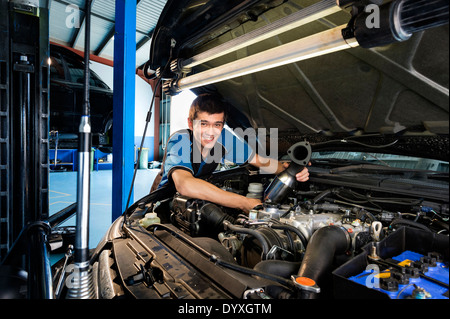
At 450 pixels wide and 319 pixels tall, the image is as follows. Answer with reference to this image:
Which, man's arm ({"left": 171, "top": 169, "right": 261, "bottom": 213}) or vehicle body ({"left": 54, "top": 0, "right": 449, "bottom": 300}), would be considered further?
man's arm ({"left": 171, "top": 169, "right": 261, "bottom": 213})

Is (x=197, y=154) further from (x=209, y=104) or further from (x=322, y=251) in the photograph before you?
(x=322, y=251)

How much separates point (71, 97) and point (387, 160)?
13.6 ft

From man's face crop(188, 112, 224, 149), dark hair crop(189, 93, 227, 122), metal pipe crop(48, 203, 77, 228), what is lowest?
metal pipe crop(48, 203, 77, 228)

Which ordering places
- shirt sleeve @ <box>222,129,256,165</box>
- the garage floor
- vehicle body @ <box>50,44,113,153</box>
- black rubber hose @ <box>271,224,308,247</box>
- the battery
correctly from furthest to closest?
vehicle body @ <box>50,44,113,153</box> → the garage floor → shirt sleeve @ <box>222,129,256,165</box> → black rubber hose @ <box>271,224,308,247</box> → the battery

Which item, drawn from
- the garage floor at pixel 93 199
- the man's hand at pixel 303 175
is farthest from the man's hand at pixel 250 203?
the garage floor at pixel 93 199

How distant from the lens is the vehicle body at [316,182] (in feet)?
2.57

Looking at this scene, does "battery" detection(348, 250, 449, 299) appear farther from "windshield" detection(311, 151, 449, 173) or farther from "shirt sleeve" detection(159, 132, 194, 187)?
"shirt sleeve" detection(159, 132, 194, 187)

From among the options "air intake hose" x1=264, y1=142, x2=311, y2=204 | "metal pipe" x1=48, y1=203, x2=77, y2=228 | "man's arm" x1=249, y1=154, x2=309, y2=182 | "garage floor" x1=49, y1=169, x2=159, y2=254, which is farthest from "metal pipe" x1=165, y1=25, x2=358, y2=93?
"garage floor" x1=49, y1=169, x2=159, y2=254

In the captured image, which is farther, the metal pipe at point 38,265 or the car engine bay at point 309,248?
Answer: the metal pipe at point 38,265

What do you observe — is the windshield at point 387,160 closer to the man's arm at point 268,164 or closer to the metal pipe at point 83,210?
the man's arm at point 268,164

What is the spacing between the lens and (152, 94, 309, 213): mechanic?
5.32 ft

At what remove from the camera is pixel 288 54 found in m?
0.95

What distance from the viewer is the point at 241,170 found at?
2074 mm

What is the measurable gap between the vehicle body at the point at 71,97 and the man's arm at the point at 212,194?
8.55ft
